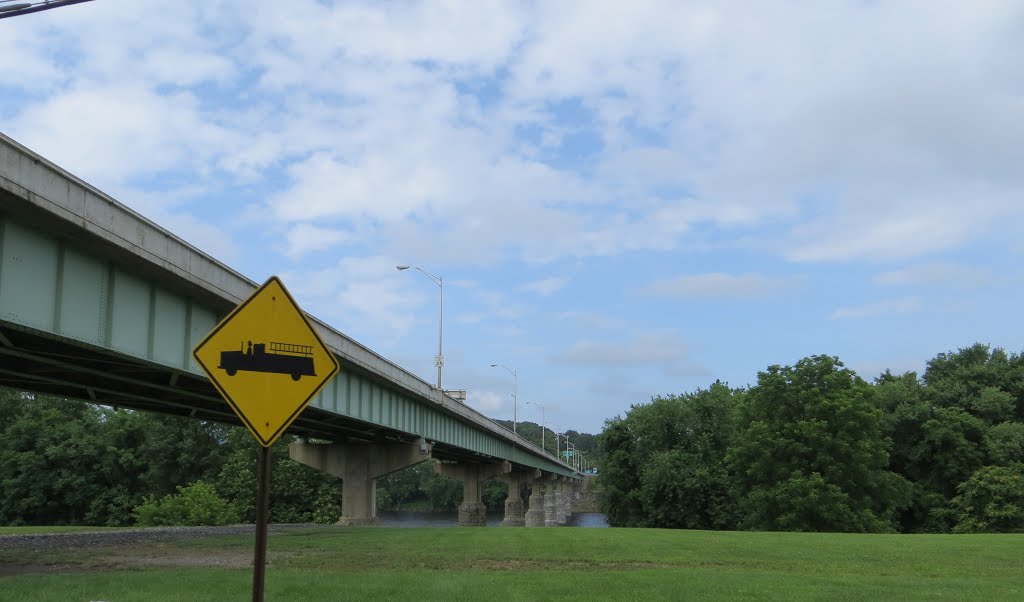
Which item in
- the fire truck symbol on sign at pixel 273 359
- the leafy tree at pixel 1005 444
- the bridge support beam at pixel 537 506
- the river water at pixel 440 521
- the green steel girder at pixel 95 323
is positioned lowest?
the river water at pixel 440 521

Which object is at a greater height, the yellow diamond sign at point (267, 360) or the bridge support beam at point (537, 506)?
the yellow diamond sign at point (267, 360)

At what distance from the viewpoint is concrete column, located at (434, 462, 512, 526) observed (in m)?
77.9

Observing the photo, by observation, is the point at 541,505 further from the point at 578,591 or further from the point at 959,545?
the point at 578,591

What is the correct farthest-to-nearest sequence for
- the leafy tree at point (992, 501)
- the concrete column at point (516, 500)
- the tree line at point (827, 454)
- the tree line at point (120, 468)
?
1. the concrete column at point (516, 500)
2. the tree line at point (120, 468)
3. the leafy tree at point (992, 501)
4. the tree line at point (827, 454)

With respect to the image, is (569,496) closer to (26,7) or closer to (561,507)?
(561,507)

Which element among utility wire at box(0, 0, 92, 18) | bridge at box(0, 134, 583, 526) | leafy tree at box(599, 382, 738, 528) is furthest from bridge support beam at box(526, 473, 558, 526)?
utility wire at box(0, 0, 92, 18)

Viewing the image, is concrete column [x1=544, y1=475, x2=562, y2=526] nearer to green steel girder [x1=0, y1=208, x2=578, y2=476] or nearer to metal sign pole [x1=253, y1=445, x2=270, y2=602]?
green steel girder [x1=0, y1=208, x2=578, y2=476]

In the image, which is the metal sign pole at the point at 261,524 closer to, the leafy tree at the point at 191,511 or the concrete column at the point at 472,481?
the leafy tree at the point at 191,511

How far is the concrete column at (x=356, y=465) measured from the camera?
45.4 metres

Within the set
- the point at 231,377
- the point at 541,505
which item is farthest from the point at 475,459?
the point at 231,377

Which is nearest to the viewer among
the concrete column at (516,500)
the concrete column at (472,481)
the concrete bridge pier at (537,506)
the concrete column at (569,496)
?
the concrete column at (472,481)

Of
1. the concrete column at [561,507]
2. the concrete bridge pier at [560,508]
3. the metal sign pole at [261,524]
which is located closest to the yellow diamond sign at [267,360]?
the metal sign pole at [261,524]

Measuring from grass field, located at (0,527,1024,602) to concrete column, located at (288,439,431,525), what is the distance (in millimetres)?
22466

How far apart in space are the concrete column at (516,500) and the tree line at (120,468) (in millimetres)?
22551
